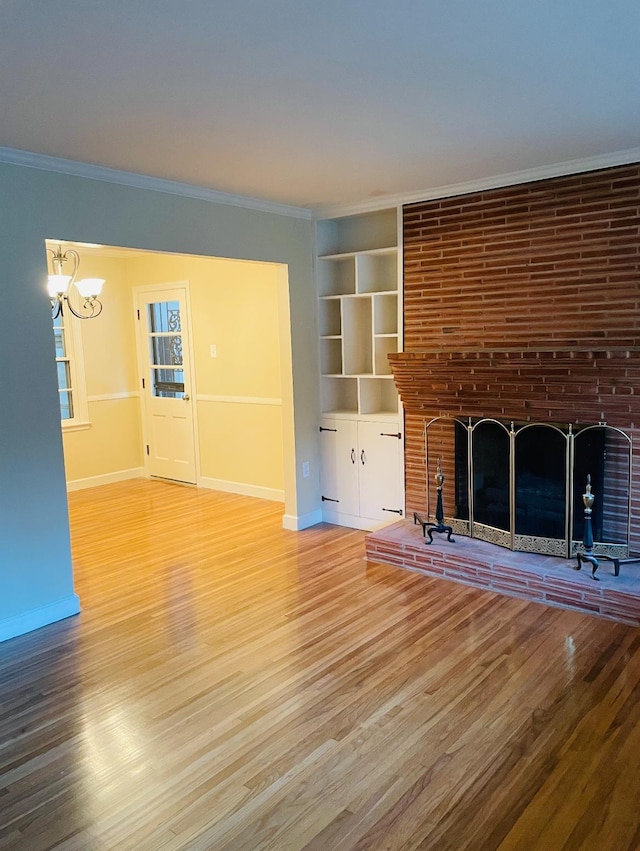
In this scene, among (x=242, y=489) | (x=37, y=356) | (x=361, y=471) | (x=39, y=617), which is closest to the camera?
(x=37, y=356)

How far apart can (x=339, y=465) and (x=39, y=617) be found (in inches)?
97.3

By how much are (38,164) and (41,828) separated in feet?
9.58

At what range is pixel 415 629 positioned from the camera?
333 cm

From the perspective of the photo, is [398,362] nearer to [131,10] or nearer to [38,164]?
[38,164]

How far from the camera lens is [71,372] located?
22.1 ft

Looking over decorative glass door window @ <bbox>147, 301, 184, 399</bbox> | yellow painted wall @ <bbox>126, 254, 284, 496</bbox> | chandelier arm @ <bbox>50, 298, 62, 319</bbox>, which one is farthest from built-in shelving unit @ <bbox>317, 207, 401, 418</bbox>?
decorative glass door window @ <bbox>147, 301, 184, 399</bbox>

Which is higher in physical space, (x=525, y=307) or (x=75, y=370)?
(x=525, y=307)

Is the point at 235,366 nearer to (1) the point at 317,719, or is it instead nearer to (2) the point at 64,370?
(2) the point at 64,370

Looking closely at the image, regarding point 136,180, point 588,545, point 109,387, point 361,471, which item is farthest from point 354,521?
point 109,387

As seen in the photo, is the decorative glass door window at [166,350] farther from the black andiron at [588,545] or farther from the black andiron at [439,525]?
the black andiron at [588,545]

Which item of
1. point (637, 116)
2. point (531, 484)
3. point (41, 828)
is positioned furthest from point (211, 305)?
point (41, 828)

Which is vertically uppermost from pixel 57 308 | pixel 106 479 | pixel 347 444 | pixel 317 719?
pixel 57 308

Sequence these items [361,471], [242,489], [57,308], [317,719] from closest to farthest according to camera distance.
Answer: [317,719] → [361,471] → [57,308] → [242,489]

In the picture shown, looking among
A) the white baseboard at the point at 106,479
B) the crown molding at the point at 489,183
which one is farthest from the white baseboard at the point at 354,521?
the white baseboard at the point at 106,479
